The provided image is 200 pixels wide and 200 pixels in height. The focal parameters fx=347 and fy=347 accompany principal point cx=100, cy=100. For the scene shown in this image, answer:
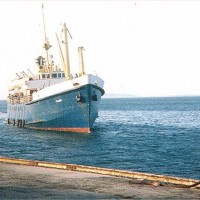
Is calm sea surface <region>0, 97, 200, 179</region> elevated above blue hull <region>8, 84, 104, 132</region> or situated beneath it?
situated beneath

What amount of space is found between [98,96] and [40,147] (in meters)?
11.6

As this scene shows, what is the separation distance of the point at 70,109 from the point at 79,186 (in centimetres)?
3099

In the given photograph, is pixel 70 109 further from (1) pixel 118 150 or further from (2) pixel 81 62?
(1) pixel 118 150

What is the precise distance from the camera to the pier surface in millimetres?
9984

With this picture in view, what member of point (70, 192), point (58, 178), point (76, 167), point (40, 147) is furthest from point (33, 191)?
point (40, 147)

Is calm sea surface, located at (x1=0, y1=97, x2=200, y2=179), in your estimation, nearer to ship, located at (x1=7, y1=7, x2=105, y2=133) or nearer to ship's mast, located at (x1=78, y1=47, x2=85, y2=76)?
ship, located at (x1=7, y1=7, x2=105, y2=133)

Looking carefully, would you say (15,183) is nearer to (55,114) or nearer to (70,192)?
(70,192)

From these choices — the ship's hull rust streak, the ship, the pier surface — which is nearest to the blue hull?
the ship

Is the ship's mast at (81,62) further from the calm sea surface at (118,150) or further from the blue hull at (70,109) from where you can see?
the calm sea surface at (118,150)

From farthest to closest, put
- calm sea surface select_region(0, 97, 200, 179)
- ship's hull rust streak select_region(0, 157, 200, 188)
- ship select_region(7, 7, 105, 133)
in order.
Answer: ship select_region(7, 7, 105, 133) < calm sea surface select_region(0, 97, 200, 179) < ship's hull rust streak select_region(0, 157, 200, 188)

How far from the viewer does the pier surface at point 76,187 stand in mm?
9984

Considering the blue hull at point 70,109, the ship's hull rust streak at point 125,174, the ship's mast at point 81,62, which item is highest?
the ship's mast at point 81,62

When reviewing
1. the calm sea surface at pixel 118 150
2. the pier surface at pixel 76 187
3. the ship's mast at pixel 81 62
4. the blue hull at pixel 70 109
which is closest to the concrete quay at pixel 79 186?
the pier surface at pixel 76 187

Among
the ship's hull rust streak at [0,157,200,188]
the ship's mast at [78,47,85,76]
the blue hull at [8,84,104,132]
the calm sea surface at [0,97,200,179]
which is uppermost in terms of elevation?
the ship's mast at [78,47,85,76]
